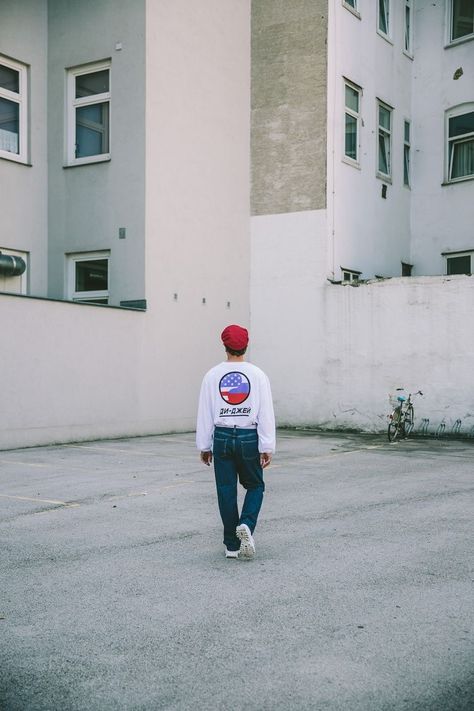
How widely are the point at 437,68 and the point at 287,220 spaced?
21.5 feet

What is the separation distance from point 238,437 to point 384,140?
655 inches

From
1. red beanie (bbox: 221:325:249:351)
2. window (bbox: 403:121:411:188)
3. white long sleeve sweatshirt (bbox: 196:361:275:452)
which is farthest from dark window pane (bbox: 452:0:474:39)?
white long sleeve sweatshirt (bbox: 196:361:275:452)

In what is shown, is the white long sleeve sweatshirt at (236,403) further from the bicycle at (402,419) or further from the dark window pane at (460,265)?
the dark window pane at (460,265)

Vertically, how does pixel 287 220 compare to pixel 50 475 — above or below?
above

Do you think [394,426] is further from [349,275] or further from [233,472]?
[233,472]

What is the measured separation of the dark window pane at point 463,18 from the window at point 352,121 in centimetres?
367

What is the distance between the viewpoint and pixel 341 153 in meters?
19.2

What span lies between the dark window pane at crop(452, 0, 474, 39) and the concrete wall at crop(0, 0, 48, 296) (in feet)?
35.0

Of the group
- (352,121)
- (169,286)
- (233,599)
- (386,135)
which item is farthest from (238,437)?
(386,135)

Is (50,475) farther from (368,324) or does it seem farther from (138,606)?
(368,324)

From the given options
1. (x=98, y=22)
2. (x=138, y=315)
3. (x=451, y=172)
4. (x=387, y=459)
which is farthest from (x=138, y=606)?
(x=451, y=172)

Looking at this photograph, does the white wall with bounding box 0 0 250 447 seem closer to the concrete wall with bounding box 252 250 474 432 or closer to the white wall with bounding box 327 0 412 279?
the concrete wall with bounding box 252 250 474 432

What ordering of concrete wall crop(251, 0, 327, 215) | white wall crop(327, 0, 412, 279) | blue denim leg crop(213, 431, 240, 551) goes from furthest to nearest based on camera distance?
1. white wall crop(327, 0, 412, 279)
2. concrete wall crop(251, 0, 327, 215)
3. blue denim leg crop(213, 431, 240, 551)

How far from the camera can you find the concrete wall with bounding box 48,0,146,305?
16.7 metres
